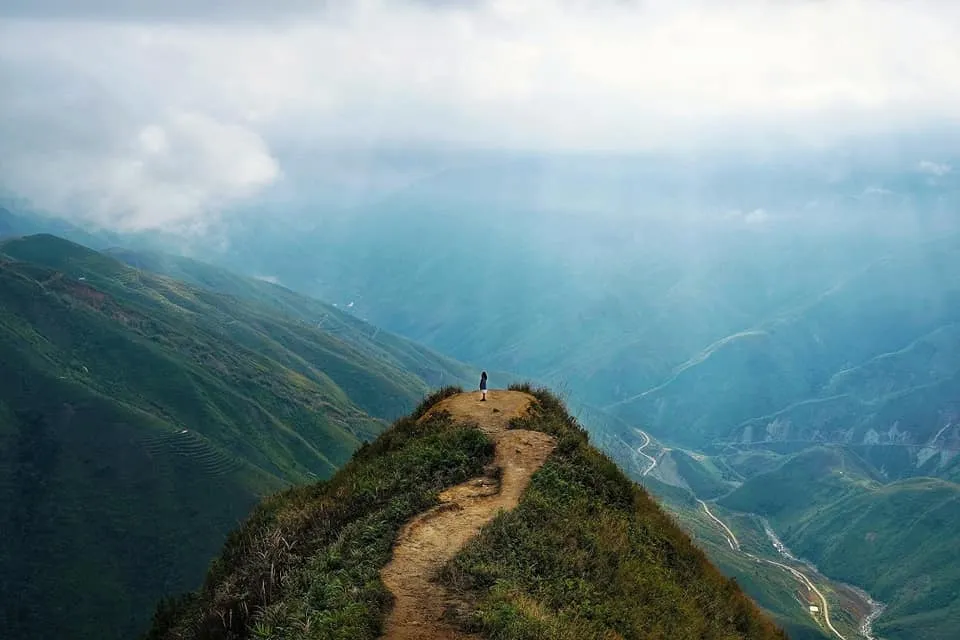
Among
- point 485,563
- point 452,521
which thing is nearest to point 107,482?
point 452,521

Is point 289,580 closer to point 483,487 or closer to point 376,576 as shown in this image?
point 376,576

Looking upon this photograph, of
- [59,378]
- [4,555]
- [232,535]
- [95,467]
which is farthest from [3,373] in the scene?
[232,535]

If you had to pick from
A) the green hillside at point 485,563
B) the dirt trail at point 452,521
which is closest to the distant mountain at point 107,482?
the dirt trail at point 452,521

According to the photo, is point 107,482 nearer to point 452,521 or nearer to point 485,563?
point 452,521

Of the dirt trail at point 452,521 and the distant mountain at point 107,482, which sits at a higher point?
the dirt trail at point 452,521

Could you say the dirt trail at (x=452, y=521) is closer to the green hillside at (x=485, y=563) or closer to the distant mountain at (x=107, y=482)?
the green hillside at (x=485, y=563)

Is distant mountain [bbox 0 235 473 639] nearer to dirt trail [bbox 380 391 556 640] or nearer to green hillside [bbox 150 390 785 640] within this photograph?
dirt trail [bbox 380 391 556 640]
